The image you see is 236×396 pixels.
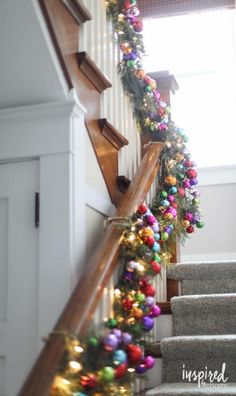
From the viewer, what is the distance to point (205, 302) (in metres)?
2.56

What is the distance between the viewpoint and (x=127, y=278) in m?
1.96

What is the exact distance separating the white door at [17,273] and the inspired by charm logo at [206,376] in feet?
2.35

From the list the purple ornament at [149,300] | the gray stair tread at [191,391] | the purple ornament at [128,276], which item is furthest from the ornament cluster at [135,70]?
the gray stair tread at [191,391]

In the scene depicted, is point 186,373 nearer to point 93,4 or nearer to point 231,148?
point 93,4

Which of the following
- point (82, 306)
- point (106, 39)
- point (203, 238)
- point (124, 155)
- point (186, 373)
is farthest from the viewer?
point (203, 238)

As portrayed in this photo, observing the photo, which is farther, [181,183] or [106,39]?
[181,183]

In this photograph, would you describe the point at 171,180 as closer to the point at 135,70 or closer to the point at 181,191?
the point at 181,191

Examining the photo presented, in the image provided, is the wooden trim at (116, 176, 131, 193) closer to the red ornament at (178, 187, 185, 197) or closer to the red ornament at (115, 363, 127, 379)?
the red ornament at (178, 187, 185, 197)

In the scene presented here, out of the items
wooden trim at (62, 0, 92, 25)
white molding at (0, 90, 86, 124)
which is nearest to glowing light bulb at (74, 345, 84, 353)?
white molding at (0, 90, 86, 124)

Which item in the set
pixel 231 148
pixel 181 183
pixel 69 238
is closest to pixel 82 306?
pixel 69 238

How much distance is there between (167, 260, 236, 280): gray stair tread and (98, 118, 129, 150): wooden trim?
2.38 feet

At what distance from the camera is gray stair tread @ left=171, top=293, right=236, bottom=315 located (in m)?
2.53

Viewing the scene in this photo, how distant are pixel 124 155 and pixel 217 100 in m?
2.16

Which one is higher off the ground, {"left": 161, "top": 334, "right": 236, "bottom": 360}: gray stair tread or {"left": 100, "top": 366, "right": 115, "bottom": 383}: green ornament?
{"left": 100, "top": 366, "right": 115, "bottom": 383}: green ornament
